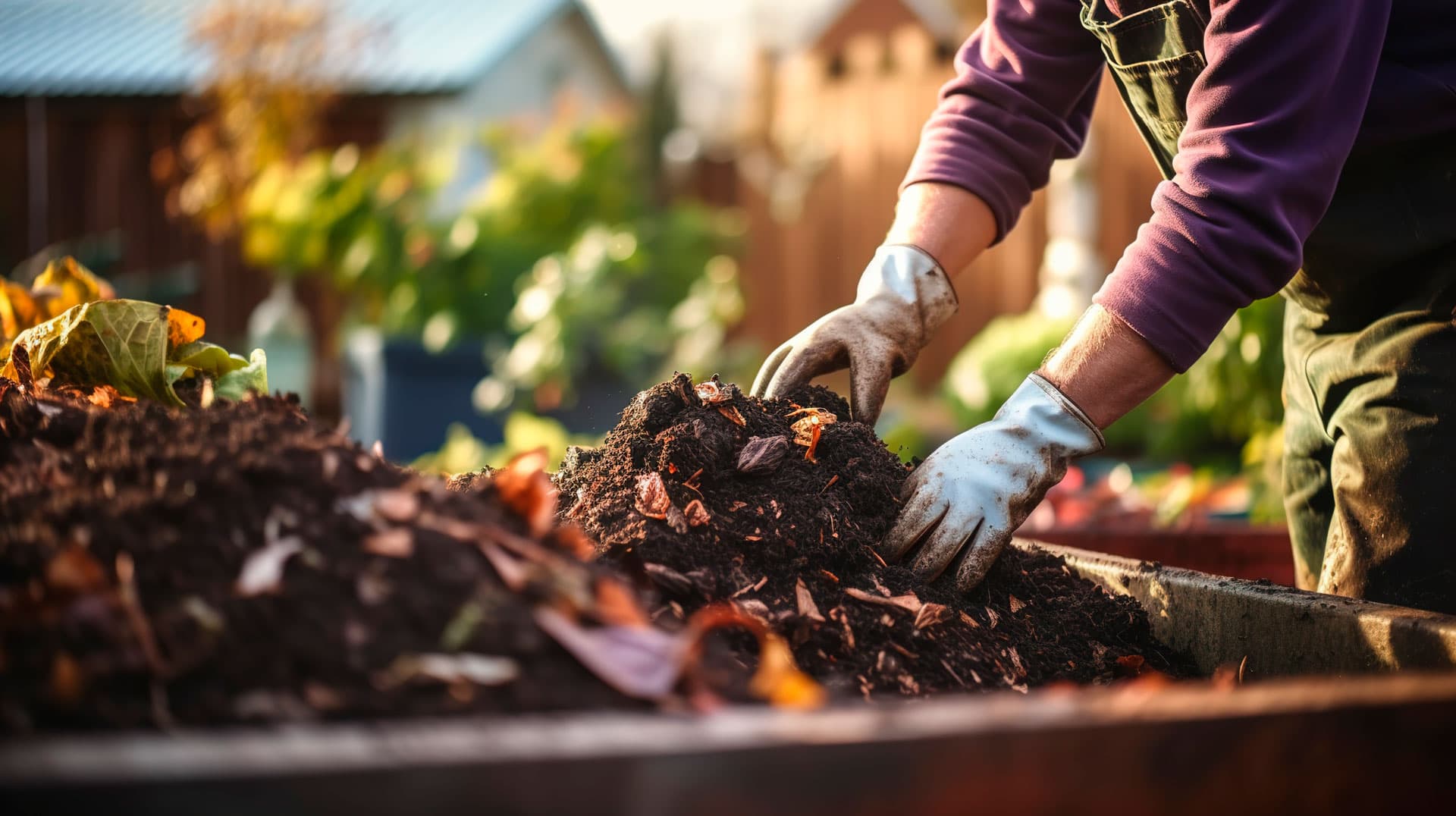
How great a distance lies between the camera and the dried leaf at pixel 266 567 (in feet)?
2.26

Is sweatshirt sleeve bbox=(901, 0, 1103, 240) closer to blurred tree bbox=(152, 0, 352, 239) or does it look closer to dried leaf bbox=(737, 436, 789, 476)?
dried leaf bbox=(737, 436, 789, 476)

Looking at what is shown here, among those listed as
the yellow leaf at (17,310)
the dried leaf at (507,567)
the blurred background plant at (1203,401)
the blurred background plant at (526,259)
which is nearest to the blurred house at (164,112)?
the blurred background plant at (526,259)

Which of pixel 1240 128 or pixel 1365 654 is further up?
pixel 1240 128

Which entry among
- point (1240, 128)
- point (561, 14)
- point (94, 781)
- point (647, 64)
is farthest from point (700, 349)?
point (561, 14)

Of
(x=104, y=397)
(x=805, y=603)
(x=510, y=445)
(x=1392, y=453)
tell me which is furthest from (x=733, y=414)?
(x=510, y=445)

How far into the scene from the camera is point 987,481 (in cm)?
132

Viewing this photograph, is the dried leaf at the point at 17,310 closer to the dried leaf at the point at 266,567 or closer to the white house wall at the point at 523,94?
the dried leaf at the point at 266,567

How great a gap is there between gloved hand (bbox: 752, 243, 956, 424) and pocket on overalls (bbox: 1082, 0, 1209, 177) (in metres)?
0.41

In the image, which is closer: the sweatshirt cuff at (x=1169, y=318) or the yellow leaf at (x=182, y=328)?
the sweatshirt cuff at (x=1169, y=318)

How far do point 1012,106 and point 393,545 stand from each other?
4.46 feet

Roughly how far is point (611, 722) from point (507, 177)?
560cm

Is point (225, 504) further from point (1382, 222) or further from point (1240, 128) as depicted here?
point (1382, 222)

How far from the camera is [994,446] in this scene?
4.43ft

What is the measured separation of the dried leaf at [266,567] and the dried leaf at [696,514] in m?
0.54
